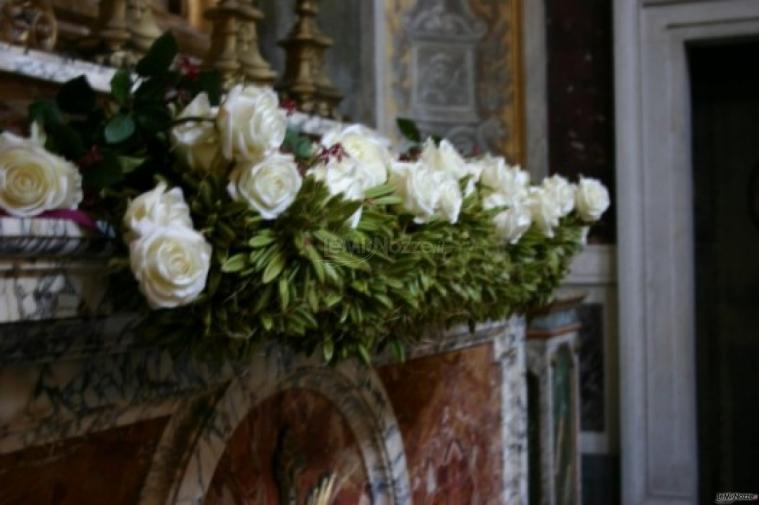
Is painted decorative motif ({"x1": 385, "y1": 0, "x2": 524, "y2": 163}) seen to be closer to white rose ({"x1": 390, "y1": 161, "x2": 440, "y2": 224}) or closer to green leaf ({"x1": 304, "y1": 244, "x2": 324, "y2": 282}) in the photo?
white rose ({"x1": 390, "y1": 161, "x2": 440, "y2": 224})

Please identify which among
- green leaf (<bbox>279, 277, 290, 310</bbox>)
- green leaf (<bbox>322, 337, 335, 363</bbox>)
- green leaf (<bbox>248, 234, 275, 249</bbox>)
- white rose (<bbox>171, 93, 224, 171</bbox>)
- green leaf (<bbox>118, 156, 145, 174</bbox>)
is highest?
white rose (<bbox>171, 93, 224, 171</bbox>)

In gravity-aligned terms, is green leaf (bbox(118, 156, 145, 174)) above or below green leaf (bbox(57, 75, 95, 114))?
below

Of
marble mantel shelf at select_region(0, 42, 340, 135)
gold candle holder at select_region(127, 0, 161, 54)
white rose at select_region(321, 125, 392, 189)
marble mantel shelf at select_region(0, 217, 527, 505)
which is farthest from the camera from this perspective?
gold candle holder at select_region(127, 0, 161, 54)

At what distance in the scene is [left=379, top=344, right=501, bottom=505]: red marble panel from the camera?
7.25 ft

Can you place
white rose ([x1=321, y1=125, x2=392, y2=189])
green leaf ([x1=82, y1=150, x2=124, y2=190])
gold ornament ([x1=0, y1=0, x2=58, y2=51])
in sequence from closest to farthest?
green leaf ([x1=82, y1=150, x2=124, y2=190]) < white rose ([x1=321, y1=125, x2=392, y2=189]) < gold ornament ([x1=0, y1=0, x2=58, y2=51])

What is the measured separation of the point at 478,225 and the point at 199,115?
0.80m

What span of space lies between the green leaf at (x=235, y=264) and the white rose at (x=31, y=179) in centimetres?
21

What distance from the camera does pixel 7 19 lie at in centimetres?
211

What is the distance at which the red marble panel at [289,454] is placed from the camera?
1.56 meters

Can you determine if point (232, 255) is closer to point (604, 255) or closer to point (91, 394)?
point (91, 394)

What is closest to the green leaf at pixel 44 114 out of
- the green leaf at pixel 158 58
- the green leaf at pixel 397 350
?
the green leaf at pixel 158 58

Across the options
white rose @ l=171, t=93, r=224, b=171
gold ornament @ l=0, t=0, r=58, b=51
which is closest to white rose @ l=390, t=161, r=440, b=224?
white rose @ l=171, t=93, r=224, b=171

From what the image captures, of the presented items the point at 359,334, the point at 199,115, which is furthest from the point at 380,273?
the point at 199,115

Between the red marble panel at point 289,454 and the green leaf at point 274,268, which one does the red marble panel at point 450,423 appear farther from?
the green leaf at point 274,268
